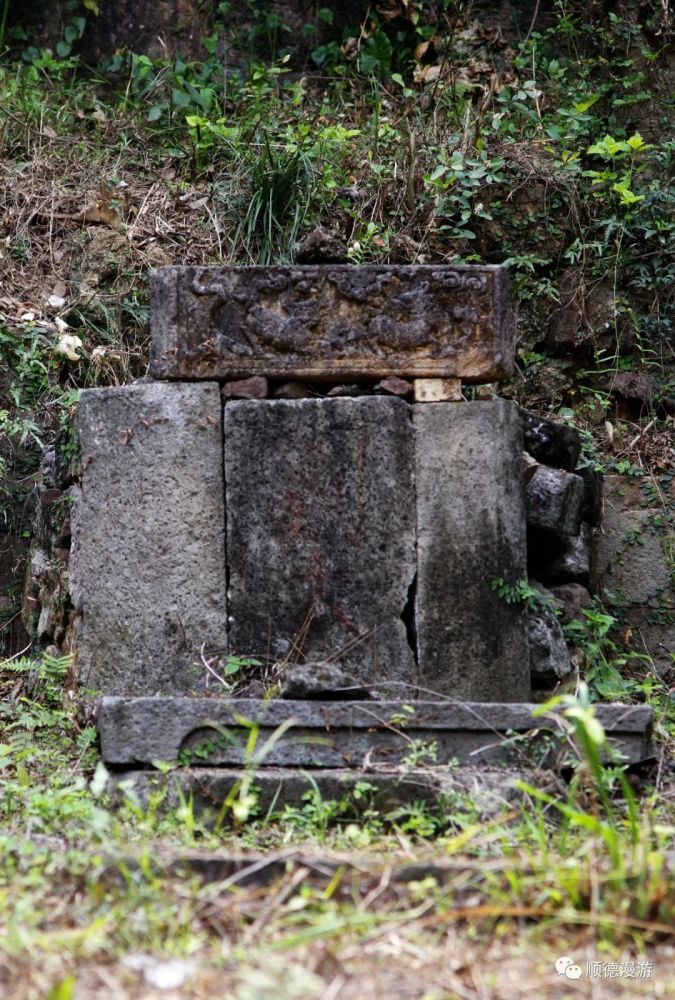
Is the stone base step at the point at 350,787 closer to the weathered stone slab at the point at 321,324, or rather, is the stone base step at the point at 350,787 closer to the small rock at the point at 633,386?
the weathered stone slab at the point at 321,324

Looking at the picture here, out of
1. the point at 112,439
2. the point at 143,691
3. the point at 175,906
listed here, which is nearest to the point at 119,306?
the point at 112,439

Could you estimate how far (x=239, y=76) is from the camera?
7.22 metres

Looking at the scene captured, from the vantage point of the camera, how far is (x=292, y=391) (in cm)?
443

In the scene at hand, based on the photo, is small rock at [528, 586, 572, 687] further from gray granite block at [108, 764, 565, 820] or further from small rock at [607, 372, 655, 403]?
small rock at [607, 372, 655, 403]

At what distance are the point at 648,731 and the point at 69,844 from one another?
194 cm

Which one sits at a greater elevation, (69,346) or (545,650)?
(69,346)

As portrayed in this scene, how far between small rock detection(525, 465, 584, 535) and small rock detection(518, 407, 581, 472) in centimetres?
20

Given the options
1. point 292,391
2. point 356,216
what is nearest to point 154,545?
point 292,391

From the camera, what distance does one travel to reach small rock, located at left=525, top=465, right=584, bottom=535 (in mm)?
4941

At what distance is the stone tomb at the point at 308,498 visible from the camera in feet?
14.1

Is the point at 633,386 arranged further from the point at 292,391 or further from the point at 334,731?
the point at 334,731

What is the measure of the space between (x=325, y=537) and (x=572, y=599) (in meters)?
1.39

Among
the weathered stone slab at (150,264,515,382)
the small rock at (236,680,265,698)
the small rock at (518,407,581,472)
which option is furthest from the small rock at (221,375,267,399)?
the small rock at (518,407,581,472)

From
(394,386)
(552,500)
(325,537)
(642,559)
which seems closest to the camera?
(325,537)
